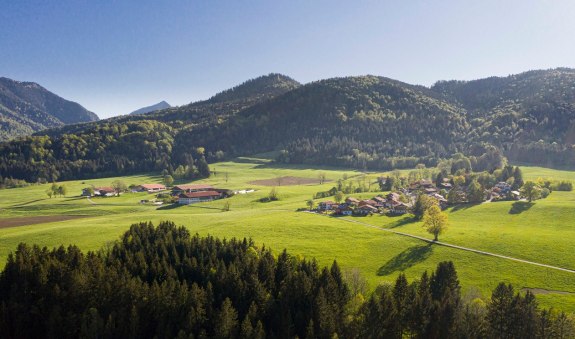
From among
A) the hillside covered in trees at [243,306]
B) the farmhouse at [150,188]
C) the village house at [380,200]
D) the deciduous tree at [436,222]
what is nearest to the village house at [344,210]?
the village house at [380,200]

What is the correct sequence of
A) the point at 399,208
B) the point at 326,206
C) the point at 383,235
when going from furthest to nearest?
1. the point at 326,206
2. the point at 399,208
3. the point at 383,235

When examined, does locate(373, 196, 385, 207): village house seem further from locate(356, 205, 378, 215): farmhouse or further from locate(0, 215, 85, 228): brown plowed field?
locate(0, 215, 85, 228): brown plowed field

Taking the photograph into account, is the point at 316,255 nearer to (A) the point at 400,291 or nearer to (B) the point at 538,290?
(A) the point at 400,291

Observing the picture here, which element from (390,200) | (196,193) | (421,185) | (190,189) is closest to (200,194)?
(196,193)

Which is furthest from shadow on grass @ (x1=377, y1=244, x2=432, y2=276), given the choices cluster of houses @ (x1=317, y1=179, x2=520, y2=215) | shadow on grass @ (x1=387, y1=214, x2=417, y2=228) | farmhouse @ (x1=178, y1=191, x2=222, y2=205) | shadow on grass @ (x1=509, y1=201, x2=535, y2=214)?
farmhouse @ (x1=178, y1=191, x2=222, y2=205)

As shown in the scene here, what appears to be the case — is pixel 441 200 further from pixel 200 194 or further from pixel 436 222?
pixel 200 194

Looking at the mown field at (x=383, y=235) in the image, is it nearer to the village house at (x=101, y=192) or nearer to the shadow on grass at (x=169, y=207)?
the shadow on grass at (x=169, y=207)
